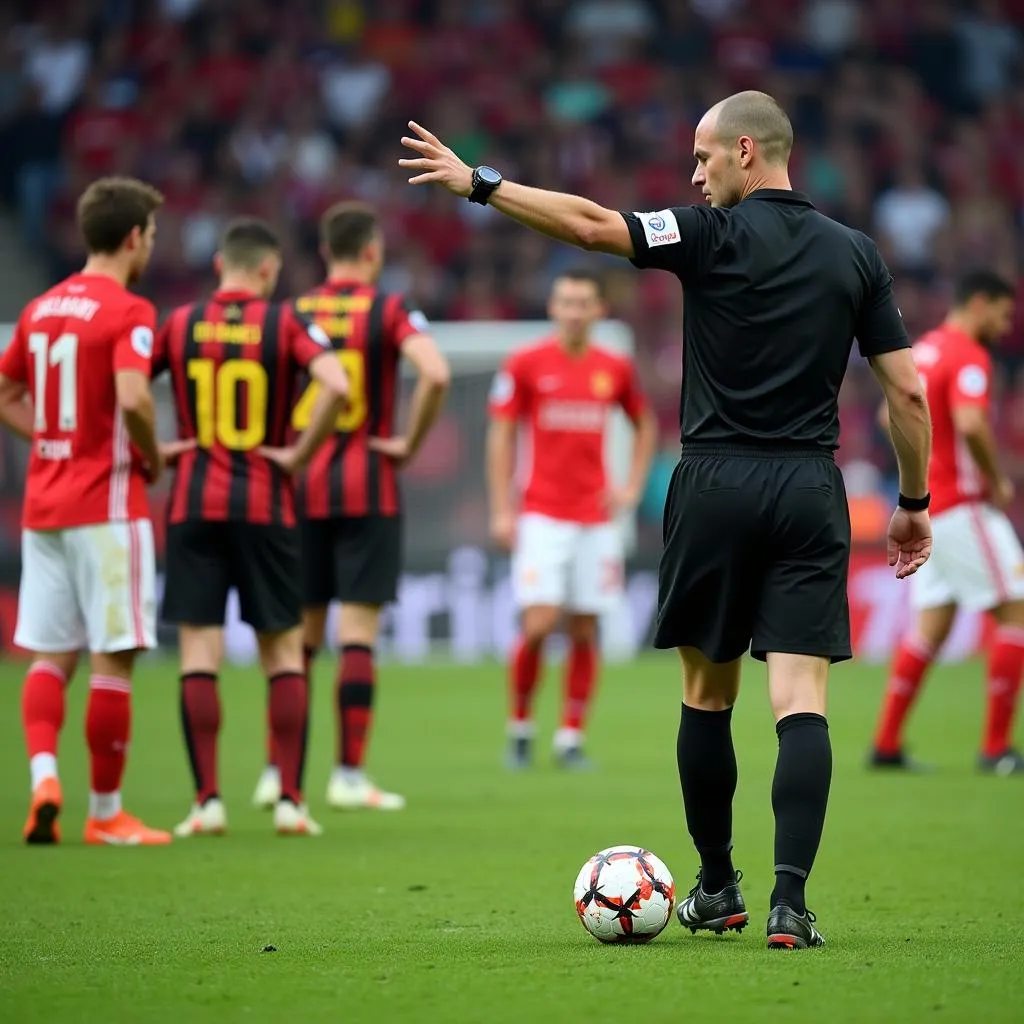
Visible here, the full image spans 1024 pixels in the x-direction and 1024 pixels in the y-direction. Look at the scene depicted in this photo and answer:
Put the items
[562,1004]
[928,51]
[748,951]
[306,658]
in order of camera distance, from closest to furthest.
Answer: [562,1004]
[748,951]
[306,658]
[928,51]

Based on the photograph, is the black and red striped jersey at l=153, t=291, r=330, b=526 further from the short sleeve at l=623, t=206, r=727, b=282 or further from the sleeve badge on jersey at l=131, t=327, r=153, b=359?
the short sleeve at l=623, t=206, r=727, b=282

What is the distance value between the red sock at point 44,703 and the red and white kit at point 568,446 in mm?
3812

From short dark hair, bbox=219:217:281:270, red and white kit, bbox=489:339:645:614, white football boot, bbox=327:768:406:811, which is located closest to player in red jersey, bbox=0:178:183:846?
short dark hair, bbox=219:217:281:270

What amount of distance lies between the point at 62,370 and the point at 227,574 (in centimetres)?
104

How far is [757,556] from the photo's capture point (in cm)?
497

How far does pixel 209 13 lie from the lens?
23703 mm

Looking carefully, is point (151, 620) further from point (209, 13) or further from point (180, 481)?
point (209, 13)

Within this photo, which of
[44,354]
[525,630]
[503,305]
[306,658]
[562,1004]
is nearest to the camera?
[562,1004]

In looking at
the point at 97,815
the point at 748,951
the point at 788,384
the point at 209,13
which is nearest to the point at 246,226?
the point at 97,815

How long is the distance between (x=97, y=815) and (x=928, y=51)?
741 inches

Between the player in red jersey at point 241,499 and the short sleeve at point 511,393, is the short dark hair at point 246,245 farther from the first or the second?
the short sleeve at point 511,393

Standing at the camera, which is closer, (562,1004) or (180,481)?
(562,1004)

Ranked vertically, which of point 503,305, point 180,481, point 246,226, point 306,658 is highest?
point 503,305

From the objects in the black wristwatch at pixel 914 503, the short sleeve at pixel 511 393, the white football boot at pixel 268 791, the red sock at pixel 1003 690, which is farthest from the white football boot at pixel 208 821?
the red sock at pixel 1003 690
